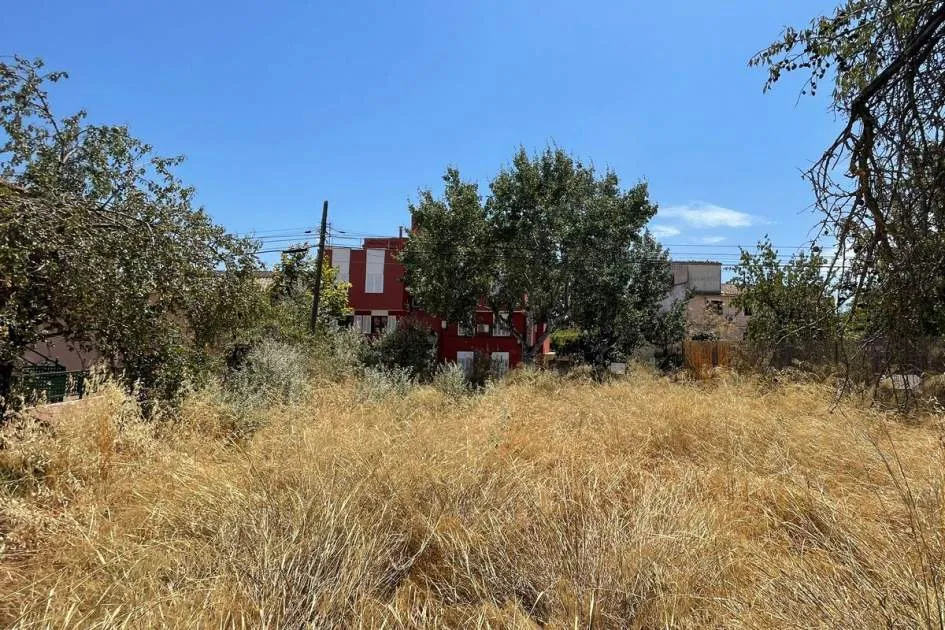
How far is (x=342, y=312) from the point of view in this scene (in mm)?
27844

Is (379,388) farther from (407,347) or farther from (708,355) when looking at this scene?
(708,355)

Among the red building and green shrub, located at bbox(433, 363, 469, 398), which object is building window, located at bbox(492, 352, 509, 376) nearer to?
green shrub, located at bbox(433, 363, 469, 398)

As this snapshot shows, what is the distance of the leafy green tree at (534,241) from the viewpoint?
51.8 feet

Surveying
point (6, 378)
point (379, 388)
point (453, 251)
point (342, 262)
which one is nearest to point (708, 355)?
point (453, 251)

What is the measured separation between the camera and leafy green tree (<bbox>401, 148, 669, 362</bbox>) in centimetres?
1579

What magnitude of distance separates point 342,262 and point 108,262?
2532 centimetres

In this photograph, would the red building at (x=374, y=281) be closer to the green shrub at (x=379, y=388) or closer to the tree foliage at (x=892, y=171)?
the green shrub at (x=379, y=388)

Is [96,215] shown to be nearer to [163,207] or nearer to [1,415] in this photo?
[163,207]

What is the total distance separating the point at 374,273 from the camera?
28469 millimetres

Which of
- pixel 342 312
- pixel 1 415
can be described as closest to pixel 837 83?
pixel 1 415

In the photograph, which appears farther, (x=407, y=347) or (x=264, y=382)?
(x=407, y=347)

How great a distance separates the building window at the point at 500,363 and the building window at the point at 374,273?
841 cm

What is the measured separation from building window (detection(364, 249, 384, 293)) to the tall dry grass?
75.9 ft

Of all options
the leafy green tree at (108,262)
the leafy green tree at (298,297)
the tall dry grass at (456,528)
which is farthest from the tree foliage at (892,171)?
the leafy green tree at (298,297)
